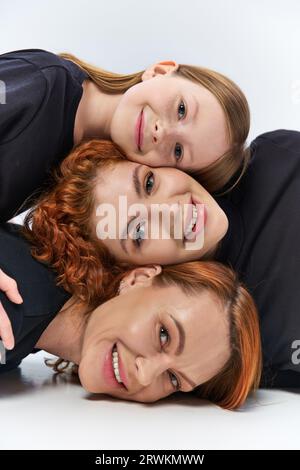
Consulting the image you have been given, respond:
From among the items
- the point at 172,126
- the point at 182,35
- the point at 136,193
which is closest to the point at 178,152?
the point at 172,126

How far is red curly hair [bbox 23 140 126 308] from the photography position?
1.73 metres

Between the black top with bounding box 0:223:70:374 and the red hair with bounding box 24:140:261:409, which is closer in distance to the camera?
the black top with bounding box 0:223:70:374

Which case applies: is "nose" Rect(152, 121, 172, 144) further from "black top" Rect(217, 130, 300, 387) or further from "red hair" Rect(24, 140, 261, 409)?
"black top" Rect(217, 130, 300, 387)

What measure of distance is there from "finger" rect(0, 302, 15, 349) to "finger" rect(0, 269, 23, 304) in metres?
0.03

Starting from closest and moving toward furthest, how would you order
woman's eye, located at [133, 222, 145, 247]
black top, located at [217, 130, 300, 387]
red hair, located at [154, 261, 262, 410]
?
red hair, located at [154, 261, 262, 410] → woman's eye, located at [133, 222, 145, 247] → black top, located at [217, 130, 300, 387]

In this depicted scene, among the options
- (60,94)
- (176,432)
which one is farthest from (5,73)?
(176,432)

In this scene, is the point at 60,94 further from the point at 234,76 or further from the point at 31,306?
the point at 234,76

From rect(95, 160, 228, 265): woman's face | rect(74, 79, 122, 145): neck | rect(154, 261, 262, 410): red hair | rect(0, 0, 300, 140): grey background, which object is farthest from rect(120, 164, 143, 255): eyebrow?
rect(0, 0, 300, 140): grey background

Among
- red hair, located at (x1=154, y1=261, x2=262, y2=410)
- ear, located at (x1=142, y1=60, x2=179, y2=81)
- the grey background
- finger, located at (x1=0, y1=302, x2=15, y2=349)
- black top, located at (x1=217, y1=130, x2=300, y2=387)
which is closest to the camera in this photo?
finger, located at (x1=0, y1=302, x2=15, y2=349)

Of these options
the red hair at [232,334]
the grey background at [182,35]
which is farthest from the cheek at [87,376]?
the grey background at [182,35]

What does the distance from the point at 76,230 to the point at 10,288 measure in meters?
0.31

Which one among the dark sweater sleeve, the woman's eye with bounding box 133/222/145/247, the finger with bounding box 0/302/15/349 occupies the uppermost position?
the dark sweater sleeve

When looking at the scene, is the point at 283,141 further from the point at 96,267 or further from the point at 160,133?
the point at 96,267

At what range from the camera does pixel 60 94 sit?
1861 mm
